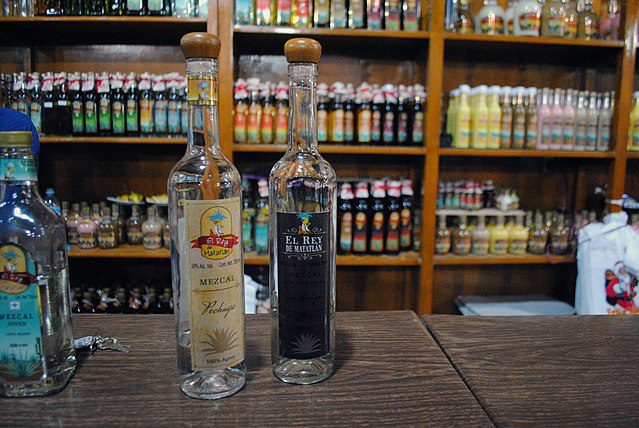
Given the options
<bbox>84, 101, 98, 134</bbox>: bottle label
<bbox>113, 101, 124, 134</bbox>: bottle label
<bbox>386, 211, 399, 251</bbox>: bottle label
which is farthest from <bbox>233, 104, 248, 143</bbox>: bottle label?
<bbox>386, 211, 399, 251</bbox>: bottle label

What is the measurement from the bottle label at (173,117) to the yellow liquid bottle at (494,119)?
4.41 ft

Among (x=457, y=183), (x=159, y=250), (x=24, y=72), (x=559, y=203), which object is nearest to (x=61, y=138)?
(x=24, y=72)

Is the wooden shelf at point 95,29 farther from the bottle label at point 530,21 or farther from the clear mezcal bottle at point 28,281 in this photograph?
the clear mezcal bottle at point 28,281

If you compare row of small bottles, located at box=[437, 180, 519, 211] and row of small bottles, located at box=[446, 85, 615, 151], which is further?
row of small bottles, located at box=[437, 180, 519, 211]

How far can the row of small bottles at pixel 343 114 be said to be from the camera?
2.14 meters

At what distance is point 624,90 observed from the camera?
2.22 metres

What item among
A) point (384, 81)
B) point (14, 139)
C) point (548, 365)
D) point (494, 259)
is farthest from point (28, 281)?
point (384, 81)

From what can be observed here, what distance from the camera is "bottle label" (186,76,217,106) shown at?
1.71 feet

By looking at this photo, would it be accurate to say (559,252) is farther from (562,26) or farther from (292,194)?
(292,194)

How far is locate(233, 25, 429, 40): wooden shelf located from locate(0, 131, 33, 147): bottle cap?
1.66m

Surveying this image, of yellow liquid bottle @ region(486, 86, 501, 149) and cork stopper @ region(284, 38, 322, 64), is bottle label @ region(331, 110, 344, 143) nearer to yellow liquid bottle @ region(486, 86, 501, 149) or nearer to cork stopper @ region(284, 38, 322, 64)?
yellow liquid bottle @ region(486, 86, 501, 149)

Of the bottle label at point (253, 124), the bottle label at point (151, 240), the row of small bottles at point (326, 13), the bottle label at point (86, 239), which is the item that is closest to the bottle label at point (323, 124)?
the bottle label at point (253, 124)

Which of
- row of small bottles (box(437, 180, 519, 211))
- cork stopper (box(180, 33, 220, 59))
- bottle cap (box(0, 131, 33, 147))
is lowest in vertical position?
row of small bottles (box(437, 180, 519, 211))

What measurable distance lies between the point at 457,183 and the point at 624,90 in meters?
0.81
